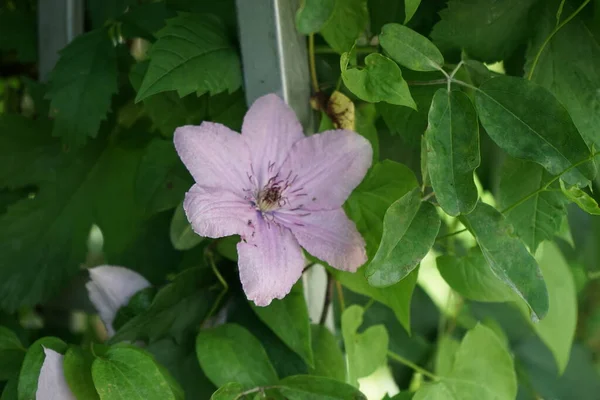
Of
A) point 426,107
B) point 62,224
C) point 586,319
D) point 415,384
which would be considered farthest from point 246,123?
point 586,319

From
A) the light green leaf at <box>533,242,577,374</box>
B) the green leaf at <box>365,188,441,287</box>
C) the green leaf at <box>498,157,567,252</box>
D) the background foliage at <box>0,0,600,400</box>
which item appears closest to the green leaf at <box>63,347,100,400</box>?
the background foliage at <box>0,0,600,400</box>

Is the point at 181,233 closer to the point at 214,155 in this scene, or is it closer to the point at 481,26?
the point at 214,155

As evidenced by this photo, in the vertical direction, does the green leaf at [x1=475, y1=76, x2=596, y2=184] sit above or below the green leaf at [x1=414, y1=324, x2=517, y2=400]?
above

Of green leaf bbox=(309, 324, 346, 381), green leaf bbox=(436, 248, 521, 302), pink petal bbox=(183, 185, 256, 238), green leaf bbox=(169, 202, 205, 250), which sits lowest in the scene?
green leaf bbox=(309, 324, 346, 381)

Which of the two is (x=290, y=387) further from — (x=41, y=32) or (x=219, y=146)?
(x=41, y=32)

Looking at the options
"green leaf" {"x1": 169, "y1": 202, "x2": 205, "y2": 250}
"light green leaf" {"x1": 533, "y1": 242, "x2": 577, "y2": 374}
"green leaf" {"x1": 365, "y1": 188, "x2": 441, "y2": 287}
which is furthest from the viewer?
"light green leaf" {"x1": 533, "y1": 242, "x2": 577, "y2": 374}

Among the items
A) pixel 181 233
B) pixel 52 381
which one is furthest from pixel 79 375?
pixel 181 233

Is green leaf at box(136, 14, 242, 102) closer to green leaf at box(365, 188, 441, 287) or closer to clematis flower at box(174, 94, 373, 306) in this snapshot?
clematis flower at box(174, 94, 373, 306)
